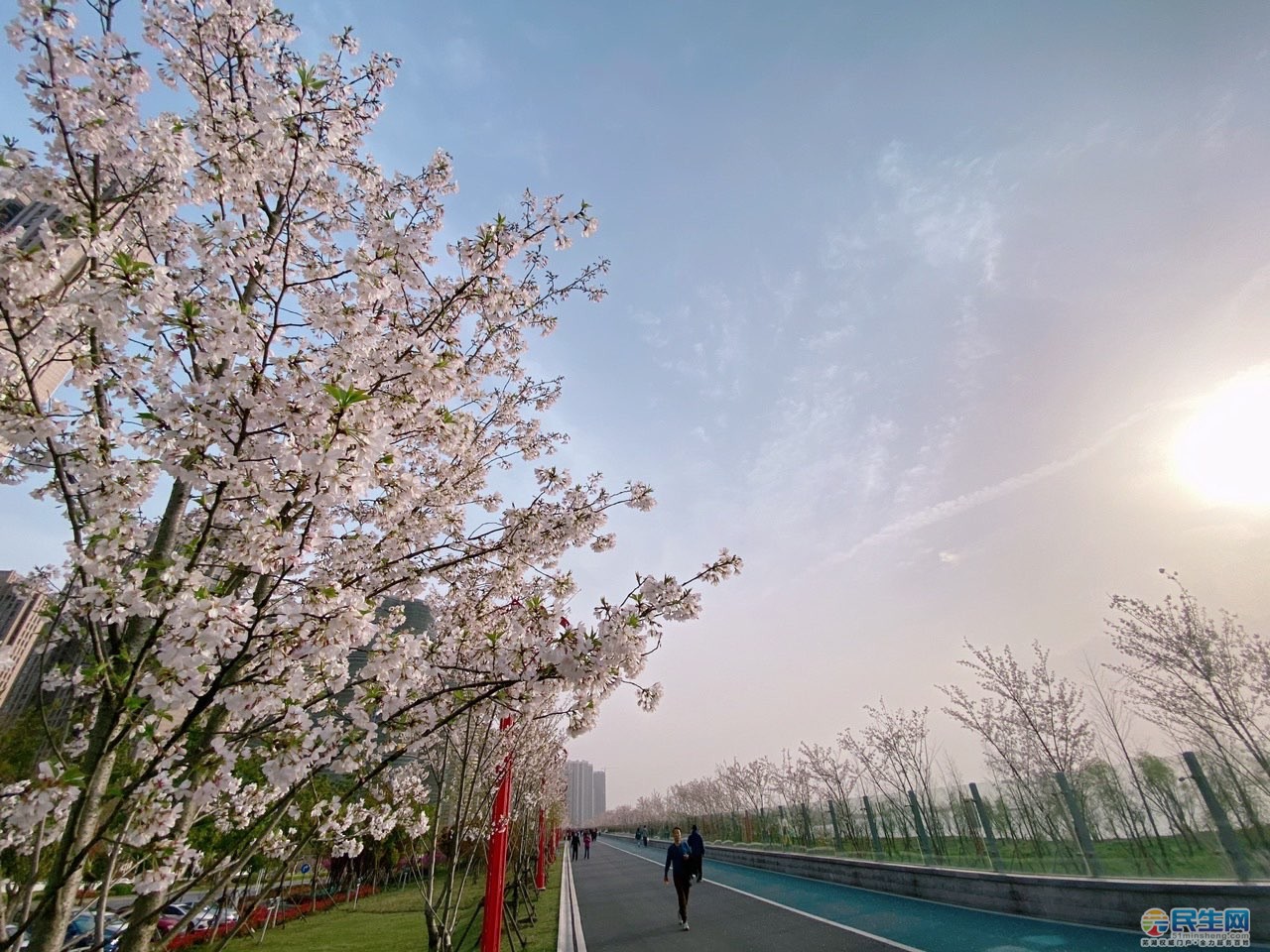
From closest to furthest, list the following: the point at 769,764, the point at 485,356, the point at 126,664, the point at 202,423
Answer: the point at 202,423 < the point at 126,664 < the point at 485,356 < the point at 769,764

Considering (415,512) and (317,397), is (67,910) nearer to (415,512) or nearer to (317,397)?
(317,397)

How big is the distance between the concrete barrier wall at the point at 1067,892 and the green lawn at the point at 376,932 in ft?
23.5

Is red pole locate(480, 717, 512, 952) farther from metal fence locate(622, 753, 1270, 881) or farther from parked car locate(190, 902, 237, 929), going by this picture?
metal fence locate(622, 753, 1270, 881)

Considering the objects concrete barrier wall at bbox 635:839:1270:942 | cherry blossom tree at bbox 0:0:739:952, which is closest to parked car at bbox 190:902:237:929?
cherry blossom tree at bbox 0:0:739:952

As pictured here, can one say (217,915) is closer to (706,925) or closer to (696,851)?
(706,925)

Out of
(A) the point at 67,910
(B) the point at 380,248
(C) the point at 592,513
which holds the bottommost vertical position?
(A) the point at 67,910

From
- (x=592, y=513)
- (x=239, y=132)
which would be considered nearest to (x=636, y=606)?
(x=592, y=513)

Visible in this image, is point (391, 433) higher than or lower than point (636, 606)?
higher

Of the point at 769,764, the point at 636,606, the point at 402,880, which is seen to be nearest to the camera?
the point at 636,606

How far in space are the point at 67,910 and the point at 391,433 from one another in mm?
2765

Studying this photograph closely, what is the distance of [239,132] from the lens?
3578mm

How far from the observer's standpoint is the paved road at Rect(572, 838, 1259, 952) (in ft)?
24.0

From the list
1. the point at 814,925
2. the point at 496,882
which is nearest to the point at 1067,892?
the point at 814,925

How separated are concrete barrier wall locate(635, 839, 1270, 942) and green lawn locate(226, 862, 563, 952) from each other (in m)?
7.16
